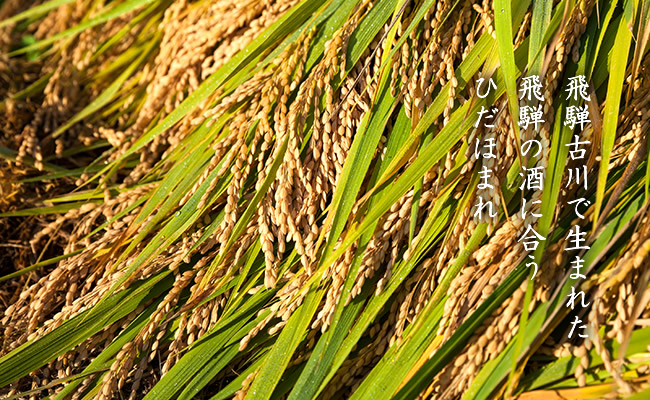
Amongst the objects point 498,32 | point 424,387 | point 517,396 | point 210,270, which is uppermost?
point 498,32

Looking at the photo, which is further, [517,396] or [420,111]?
[420,111]

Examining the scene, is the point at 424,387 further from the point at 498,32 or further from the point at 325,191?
the point at 498,32

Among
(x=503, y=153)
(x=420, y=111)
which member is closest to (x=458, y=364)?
(x=503, y=153)

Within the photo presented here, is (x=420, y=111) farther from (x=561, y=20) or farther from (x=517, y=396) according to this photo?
(x=517, y=396)

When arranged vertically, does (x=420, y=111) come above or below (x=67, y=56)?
below

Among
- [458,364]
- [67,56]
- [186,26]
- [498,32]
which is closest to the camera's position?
[458,364]

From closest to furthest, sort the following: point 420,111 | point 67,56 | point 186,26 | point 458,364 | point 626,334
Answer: point 626,334
point 458,364
point 420,111
point 186,26
point 67,56

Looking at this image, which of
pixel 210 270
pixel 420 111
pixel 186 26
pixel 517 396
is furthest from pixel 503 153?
pixel 186 26
